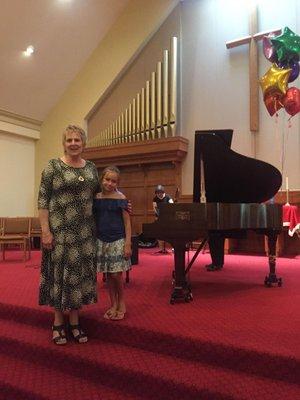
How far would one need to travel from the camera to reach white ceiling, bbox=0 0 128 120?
7207 mm

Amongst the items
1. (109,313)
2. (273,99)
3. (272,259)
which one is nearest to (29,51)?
(273,99)

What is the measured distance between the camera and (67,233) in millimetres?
2449

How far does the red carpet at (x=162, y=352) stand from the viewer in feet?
6.82

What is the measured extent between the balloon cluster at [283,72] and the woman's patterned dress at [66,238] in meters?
4.11

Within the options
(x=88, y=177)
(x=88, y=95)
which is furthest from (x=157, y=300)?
(x=88, y=95)

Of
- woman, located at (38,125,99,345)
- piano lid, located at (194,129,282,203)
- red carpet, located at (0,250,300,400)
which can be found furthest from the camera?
piano lid, located at (194,129,282,203)

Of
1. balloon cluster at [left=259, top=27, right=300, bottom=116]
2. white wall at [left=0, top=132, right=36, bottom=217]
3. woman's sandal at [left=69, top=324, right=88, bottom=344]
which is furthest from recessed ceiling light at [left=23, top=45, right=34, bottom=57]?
woman's sandal at [left=69, top=324, right=88, bottom=344]

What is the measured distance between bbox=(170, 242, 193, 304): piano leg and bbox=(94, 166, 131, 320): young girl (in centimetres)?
60

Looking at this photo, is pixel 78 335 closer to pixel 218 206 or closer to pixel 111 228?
pixel 111 228

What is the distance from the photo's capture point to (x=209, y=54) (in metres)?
7.59

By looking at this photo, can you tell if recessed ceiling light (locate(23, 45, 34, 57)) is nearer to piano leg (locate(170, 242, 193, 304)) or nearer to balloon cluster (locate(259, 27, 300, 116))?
balloon cluster (locate(259, 27, 300, 116))

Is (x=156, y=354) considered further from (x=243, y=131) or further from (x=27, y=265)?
(x=243, y=131)

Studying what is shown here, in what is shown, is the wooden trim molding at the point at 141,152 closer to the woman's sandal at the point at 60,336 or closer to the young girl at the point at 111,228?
the young girl at the point at 111,228

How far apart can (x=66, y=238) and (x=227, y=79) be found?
230 inches
